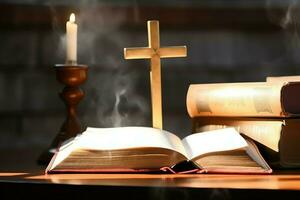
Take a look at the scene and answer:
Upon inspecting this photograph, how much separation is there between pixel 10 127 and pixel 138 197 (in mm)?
869

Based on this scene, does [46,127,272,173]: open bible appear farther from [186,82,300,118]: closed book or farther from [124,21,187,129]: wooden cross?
[124,21,187,129]: wooden cross

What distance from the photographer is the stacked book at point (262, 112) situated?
1.20 metres

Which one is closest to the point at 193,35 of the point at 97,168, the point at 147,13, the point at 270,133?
the point at 147,13

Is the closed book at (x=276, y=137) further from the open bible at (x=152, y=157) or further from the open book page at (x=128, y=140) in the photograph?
the open book page at (x=128, y=140)

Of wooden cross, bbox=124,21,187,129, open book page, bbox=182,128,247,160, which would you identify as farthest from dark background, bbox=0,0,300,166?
open book page, bbox=182,128,247,160

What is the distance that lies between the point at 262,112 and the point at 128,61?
654 mm

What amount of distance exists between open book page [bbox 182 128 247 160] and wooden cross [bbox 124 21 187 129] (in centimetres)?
14

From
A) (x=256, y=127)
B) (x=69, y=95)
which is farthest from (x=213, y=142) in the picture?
(x=69, y=95)

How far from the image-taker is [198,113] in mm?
1394

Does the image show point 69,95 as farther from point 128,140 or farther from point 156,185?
point 156,185

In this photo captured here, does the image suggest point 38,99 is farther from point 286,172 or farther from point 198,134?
point 286,172

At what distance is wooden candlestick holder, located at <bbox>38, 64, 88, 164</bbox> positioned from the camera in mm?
1337

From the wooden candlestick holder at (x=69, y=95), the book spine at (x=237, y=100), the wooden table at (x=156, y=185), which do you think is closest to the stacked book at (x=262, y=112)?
the book spine at (x=237, y=100)

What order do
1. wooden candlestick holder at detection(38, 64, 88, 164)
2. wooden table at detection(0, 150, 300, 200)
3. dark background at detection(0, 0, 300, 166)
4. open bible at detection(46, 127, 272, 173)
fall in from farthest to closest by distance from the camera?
dark background at detection(0, 0, 300, 166) < wooden candlestick holder at detection(38, 64, 88, 164) < open bible at detection(46, 127, 272, 173) < wooden table at detection(0, 150, 300, 200)
